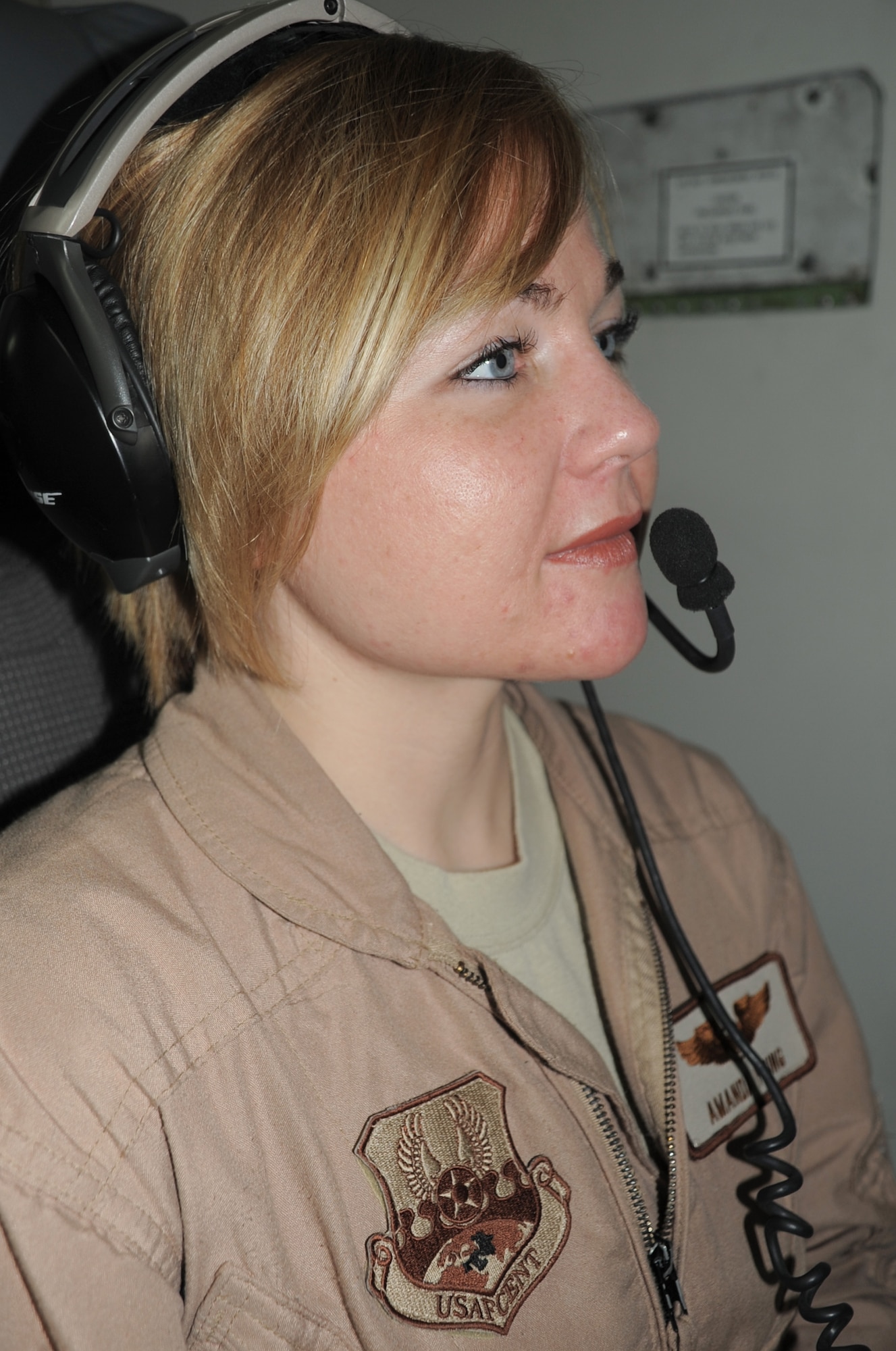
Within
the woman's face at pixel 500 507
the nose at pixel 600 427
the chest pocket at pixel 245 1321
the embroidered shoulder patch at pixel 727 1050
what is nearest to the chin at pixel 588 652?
the woman's face at pixel 500 507

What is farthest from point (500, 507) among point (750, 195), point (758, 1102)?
point (750, 195)

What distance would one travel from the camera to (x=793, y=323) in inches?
66.3

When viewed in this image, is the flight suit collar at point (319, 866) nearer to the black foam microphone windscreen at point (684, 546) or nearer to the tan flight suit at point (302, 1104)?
the tan flight suit at point (302, 1104)

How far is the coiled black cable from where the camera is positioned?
0.84 metres

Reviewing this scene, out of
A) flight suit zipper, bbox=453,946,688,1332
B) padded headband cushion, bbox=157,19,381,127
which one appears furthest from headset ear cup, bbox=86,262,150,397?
flight suit zipper, bbox=453,946,688,1332

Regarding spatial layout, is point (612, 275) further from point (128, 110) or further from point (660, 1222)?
point (660, 1222)

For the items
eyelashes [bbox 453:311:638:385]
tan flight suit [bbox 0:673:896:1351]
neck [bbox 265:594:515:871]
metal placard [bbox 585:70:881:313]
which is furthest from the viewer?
metal placard [bbox 585:70:881:313]

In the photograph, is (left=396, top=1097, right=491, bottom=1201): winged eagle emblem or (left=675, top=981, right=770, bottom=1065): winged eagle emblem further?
(left=675, top=981, right=770, bottom=1065): winged eagle emblem

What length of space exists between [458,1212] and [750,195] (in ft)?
4.97

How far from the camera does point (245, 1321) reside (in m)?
0.67

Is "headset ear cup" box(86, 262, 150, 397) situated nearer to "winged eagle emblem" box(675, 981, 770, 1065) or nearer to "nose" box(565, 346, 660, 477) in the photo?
"nose" box(565, 346, 660, 477)

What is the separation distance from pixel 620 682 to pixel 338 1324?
4.52ft

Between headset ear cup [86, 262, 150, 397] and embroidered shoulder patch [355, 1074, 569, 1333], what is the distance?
528mm

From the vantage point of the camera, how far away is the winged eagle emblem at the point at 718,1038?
92 cm
